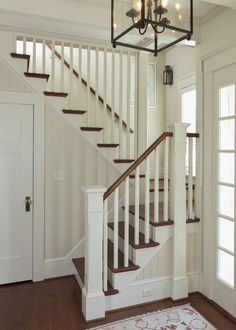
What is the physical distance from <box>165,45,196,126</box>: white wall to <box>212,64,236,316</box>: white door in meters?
1.59

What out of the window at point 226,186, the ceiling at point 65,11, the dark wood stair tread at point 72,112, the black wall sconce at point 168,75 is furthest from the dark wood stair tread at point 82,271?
the black wall sconce at point 168,75

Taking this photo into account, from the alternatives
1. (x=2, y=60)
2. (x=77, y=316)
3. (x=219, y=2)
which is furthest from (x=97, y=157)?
(x=219, y=2)

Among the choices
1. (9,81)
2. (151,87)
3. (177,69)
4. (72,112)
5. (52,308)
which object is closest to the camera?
(52,308)

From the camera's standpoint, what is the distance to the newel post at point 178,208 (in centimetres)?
280

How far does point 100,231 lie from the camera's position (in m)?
2.51

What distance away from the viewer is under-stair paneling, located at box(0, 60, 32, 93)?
304 cm

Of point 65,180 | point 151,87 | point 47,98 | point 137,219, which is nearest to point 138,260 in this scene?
point 137,219

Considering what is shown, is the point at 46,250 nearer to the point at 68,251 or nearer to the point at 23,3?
the point at 68,251

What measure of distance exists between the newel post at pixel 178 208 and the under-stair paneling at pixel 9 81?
5.73 ft

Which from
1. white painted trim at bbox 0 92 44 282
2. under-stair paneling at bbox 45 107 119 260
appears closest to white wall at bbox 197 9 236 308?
under-stair paneling at bbox 45 107 119 260

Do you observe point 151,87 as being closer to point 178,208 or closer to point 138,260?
point 178,208

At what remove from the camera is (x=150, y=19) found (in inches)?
55.4

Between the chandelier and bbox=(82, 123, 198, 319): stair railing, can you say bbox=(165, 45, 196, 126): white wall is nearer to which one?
bbox=(82, 123, 198, 319): stair railing

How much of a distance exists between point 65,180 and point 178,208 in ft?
4.54
